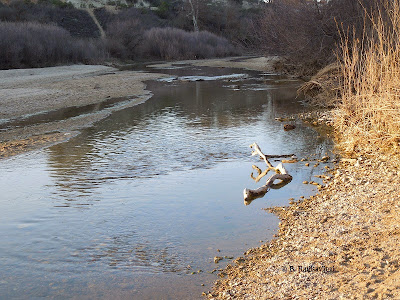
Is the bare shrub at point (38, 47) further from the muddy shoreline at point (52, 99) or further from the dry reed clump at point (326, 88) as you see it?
the dry reed clump at point (326, 88)

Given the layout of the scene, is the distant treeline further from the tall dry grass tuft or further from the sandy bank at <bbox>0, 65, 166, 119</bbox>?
the tall dry grass tuft

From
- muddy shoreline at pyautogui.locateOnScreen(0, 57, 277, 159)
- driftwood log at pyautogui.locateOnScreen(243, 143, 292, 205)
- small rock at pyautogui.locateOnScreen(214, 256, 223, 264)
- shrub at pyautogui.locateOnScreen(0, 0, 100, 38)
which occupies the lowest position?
small rock at pyautogui.locateOnScreen(214, 256, 223, 264)

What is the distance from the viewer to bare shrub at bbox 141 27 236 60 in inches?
1629

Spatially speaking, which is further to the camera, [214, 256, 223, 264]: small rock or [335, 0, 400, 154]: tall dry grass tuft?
[335, 0, 400, 154]: tall dry grass tuft

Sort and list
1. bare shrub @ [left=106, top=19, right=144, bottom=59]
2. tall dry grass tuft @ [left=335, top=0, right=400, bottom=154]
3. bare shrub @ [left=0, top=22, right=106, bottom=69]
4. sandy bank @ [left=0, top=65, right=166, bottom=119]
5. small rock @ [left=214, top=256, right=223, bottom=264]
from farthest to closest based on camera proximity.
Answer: bare shrub @ [left=106, top=19, right=144, bottom=59] → bare shrub @ [left=0, top=22, right=106, bottom=69] → sandy bank @ [left=0, top=65, right=166, bottom=119] → tall dry grass tuft @ [left=335, top=0, right=400, bottom=154] → small rock @ [left=214, top=256, right=223, bottom=264]

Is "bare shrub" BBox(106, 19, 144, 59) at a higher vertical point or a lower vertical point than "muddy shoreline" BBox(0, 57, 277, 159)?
higher

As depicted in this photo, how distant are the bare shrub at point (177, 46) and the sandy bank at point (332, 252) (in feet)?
120

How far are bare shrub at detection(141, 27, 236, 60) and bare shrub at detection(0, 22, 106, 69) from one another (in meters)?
6.71

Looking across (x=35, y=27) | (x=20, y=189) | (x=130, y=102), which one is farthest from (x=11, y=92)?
(x=35, y=27)

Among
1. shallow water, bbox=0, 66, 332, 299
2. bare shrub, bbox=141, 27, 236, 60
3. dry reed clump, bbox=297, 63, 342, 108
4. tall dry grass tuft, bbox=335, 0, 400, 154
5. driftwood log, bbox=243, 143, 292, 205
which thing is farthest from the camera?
bare shrub, bbox=141, 27, 236, 60

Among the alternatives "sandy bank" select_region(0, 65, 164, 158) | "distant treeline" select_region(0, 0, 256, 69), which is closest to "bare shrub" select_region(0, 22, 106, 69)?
"distant treeline" select_region(0, 0, 256, 69)

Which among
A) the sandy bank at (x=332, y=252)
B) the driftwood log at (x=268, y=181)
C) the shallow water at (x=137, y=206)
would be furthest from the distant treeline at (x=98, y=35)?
the sandy bank at (x=332, y=252)

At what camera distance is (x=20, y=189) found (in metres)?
7.12

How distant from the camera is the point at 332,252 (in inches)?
165
